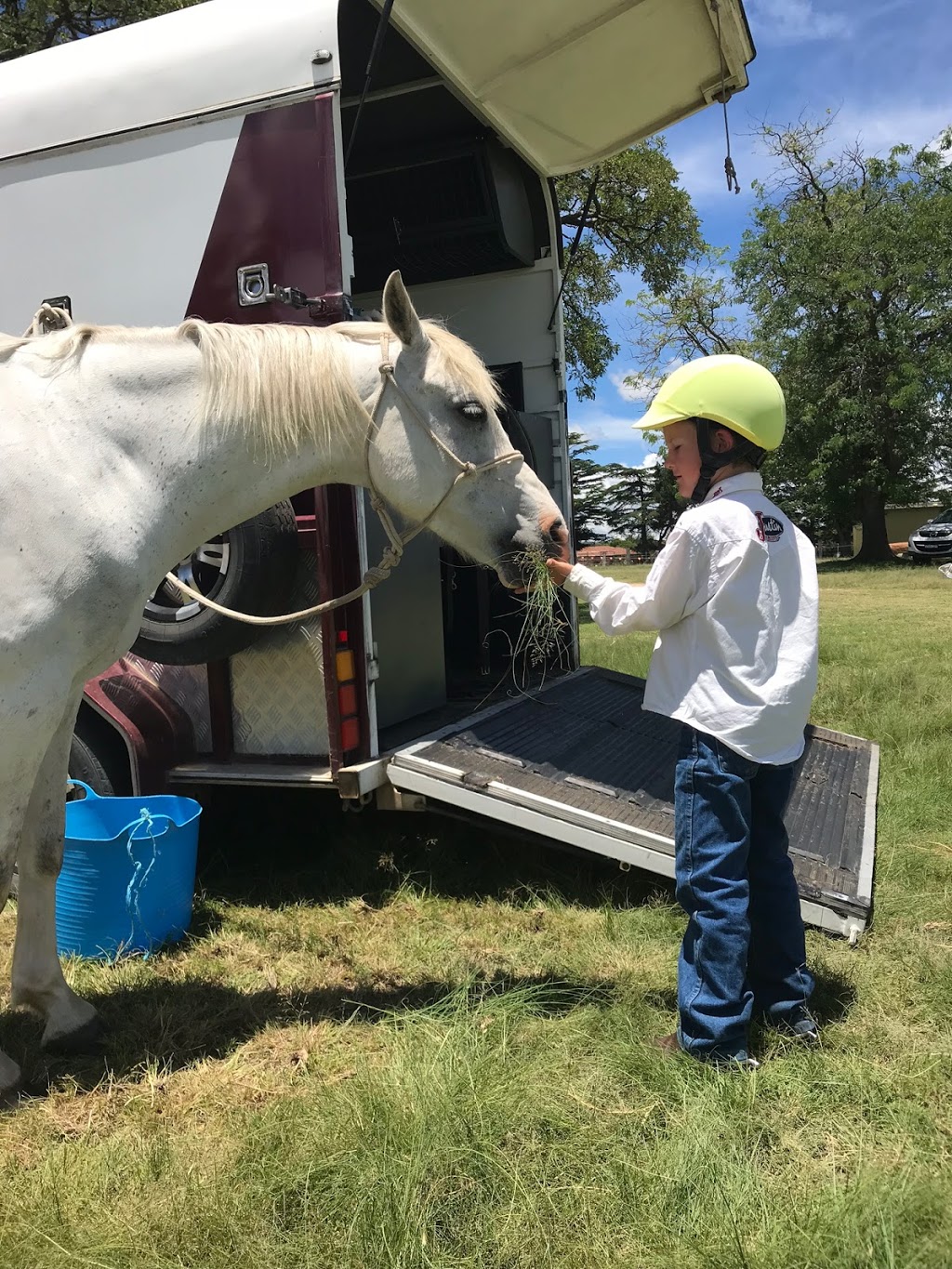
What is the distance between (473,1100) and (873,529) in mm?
27543

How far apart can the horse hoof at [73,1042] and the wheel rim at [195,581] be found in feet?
4.63

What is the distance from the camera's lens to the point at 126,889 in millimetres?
2986

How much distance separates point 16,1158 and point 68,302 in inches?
114

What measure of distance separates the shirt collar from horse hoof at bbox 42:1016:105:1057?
7.72ft

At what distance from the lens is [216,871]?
3879 mm

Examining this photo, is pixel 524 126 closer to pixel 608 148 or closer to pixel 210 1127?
pixel 608 148

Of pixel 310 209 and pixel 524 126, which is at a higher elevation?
pixel 524 126

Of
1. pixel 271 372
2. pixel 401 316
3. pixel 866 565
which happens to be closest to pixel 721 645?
pixel 401 316

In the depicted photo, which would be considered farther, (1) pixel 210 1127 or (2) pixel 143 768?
(2) pixel 143 768

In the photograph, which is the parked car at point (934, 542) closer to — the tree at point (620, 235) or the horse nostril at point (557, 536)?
the tree at point (620, 235)

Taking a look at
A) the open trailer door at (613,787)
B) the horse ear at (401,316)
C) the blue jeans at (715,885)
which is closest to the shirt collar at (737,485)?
the blue jeans at (715,885)

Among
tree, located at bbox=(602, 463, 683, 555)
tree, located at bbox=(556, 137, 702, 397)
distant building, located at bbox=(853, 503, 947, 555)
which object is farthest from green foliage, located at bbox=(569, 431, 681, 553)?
tree, located at bbox=(556, 137, 702, 397)

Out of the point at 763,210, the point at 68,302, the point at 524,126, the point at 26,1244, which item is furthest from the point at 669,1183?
the point at 763,210

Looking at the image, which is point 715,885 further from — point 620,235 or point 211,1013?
point 620,235
